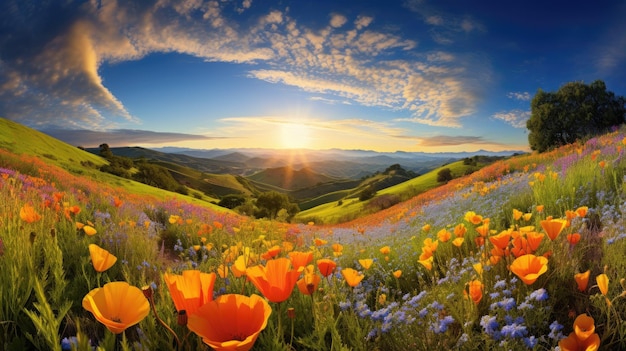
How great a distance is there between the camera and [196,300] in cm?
129

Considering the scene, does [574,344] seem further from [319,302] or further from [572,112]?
[572,112]

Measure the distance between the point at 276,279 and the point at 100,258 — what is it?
90cm

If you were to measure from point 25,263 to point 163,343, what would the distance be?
169cm

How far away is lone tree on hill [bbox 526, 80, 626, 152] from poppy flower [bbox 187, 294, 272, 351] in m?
35.9

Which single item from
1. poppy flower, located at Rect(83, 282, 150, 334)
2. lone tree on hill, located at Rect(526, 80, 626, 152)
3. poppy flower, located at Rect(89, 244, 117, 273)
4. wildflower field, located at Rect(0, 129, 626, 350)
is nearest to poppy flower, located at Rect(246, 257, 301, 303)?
wildflower field, located at Rect(0, 129, 626, 350)

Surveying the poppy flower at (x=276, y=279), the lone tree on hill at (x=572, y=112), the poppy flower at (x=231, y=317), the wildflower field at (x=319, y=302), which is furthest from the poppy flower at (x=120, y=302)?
the lone tree on hill at (x=572, y=112)

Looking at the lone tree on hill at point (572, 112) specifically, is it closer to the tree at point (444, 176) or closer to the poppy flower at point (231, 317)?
the tree at point (444, 176)

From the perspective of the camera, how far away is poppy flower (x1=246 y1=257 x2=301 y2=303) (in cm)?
138

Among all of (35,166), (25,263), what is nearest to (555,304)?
(25,263)

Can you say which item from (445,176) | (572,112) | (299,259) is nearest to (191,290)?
(299,259)

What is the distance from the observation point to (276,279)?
1.40 meters

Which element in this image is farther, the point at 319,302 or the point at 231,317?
the point at 319,302

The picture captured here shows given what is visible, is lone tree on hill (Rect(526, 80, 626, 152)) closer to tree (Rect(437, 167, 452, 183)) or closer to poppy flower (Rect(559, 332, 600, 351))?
tree (Rect(437, 167, 452, 183))

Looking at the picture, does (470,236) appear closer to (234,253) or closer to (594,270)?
(594,270)
